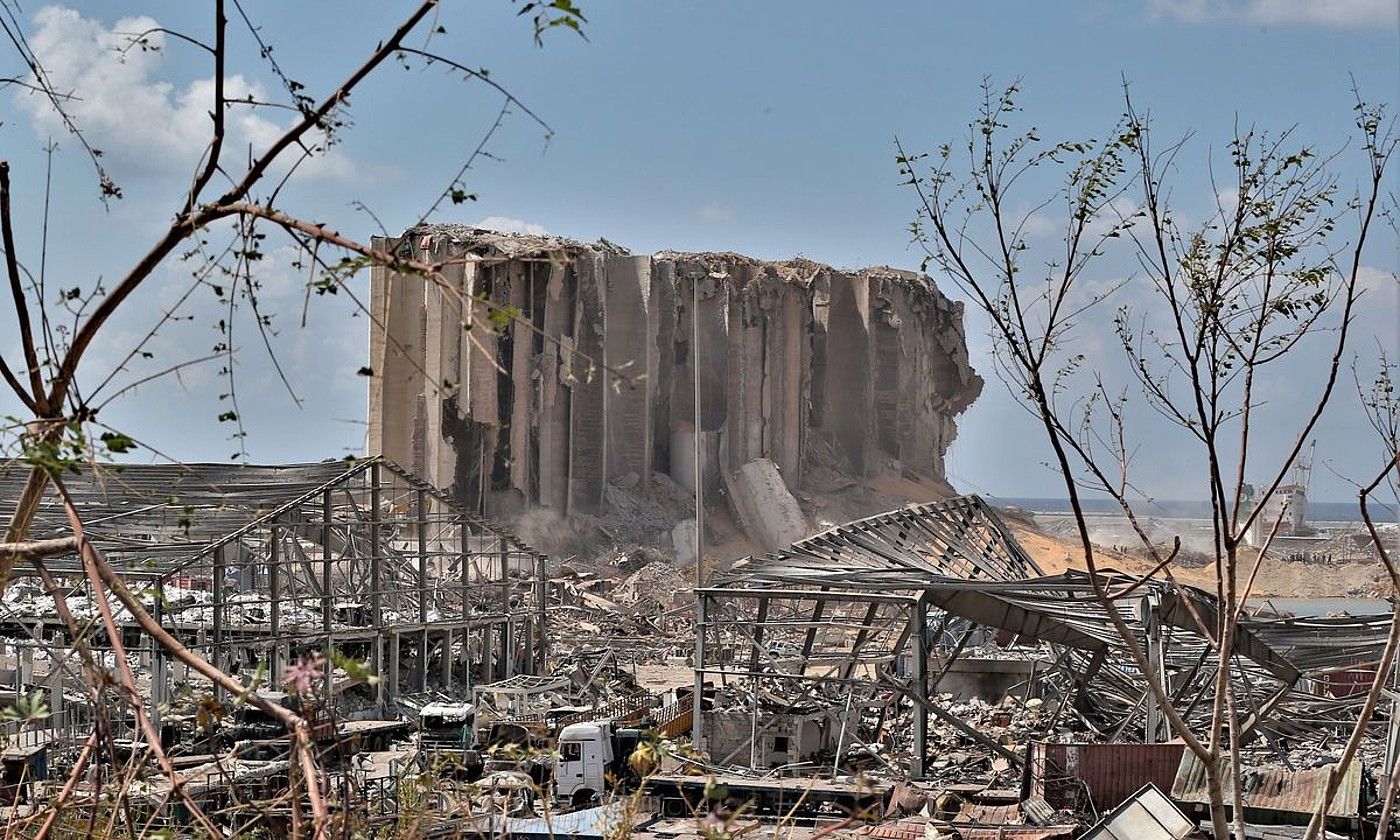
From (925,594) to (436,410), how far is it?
1851 inches

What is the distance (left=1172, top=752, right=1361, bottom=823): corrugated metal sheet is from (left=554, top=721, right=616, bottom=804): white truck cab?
6.73 m

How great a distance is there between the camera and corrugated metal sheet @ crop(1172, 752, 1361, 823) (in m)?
16.0

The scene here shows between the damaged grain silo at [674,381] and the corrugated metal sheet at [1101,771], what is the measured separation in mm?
39375

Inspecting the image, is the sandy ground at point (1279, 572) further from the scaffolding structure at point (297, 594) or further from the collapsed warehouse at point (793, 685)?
the scaffolding structure at point (297, 594)

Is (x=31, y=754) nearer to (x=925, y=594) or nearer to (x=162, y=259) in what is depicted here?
(x=925, y=594)

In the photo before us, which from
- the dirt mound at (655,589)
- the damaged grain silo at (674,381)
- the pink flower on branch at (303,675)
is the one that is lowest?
the dirt mound at (655,589)

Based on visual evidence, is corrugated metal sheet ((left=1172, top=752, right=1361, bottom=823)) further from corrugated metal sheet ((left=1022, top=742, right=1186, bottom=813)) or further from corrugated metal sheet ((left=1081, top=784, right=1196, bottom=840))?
corrugated metal sheet ((left=1081, top=784, right=1196, bottom=840))

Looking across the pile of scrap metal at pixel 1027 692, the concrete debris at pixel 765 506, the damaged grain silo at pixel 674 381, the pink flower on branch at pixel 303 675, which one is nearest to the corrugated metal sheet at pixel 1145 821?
the pile of scrap metal at pixel 1027 692

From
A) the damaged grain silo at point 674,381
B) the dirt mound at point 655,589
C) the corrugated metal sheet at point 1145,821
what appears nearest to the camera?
the corrugated metal sheet at point 1145,821

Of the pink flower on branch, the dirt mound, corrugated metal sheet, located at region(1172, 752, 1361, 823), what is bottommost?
corrugated metal sheet, located at region(1172, 752, 1361, 823)

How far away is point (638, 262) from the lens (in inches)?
2844

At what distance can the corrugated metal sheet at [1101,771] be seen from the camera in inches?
703

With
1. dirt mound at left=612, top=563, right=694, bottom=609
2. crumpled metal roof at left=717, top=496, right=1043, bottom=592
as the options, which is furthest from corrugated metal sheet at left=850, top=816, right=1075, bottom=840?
dirt mound at left=612, top=563, right=694, bottom=609

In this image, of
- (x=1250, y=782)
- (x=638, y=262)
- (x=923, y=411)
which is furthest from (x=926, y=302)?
(x=1250, y=782)
